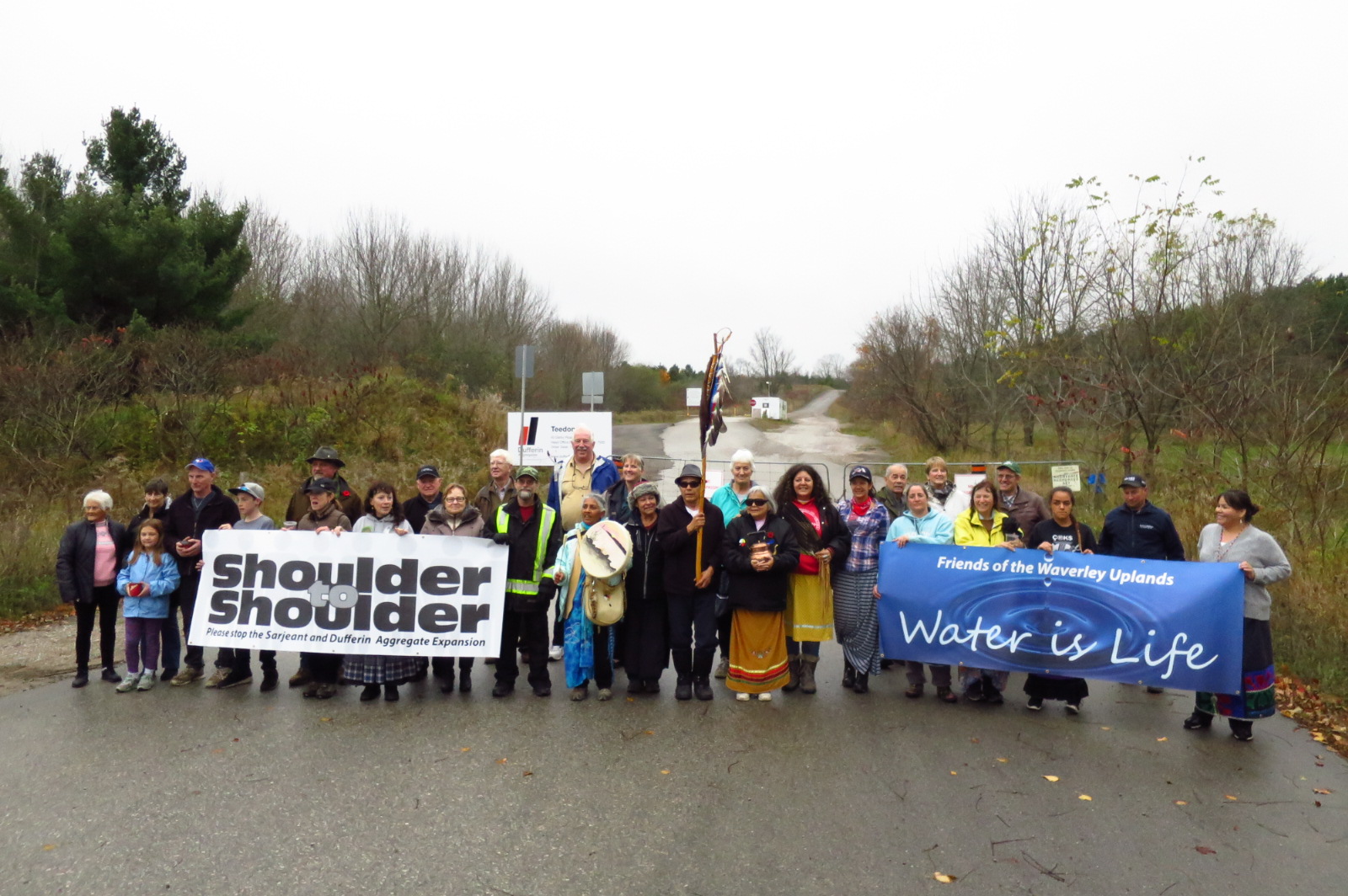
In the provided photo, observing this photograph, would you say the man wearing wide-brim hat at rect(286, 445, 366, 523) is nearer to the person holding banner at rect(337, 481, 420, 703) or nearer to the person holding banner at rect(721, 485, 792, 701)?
the person holding banner at rect(337, 481, 420, 703)

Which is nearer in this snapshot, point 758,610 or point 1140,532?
point 758,610

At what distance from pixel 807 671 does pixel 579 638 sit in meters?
1.89

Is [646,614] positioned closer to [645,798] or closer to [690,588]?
[690,588]

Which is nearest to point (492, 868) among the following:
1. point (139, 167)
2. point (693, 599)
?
point (693, 599)

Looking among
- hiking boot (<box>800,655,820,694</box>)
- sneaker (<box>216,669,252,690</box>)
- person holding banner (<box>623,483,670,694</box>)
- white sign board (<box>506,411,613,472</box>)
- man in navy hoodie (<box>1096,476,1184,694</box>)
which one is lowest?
sneaker (<box>216,669,252,690</box>)

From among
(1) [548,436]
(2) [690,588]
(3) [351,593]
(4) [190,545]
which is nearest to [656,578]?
(2) [690,588]

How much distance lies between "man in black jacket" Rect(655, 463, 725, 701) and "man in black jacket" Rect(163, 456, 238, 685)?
368 centimetres

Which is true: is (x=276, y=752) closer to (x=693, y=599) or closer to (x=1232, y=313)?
(x=693, y=599)

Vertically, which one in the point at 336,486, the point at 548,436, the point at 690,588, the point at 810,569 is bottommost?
the point at 690,588

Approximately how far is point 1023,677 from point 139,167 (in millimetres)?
25861

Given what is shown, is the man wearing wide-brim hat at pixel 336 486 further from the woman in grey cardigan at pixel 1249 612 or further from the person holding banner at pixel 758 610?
the woman in grey cardigan at pixel 1249 612

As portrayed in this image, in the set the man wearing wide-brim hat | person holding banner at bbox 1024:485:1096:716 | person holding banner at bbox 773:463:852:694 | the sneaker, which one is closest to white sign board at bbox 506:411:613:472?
the man wearing wide-brim hat

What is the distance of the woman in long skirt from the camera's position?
277 inches

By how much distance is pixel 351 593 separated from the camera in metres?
7.31
